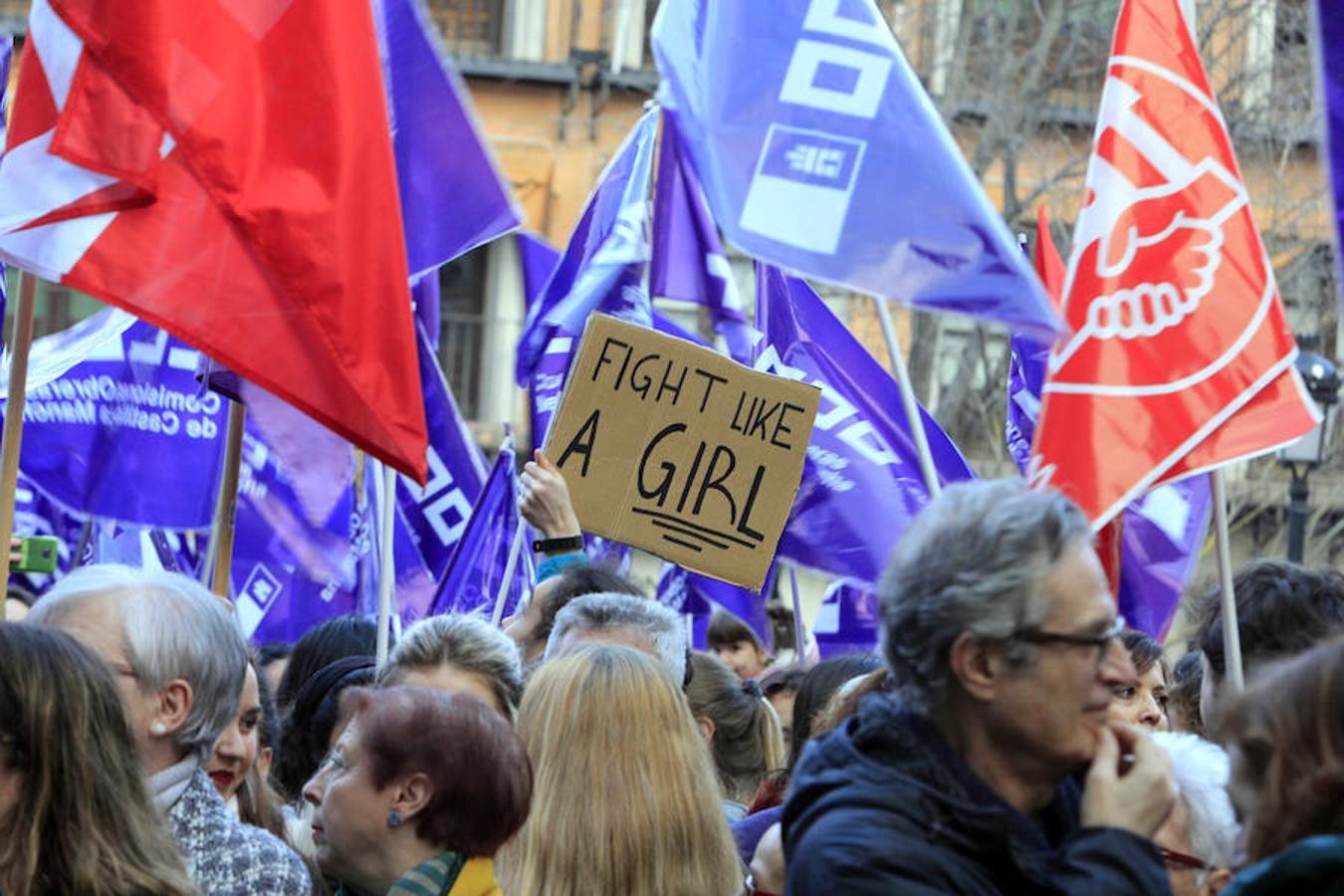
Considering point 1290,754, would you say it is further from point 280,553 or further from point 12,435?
point 280,553

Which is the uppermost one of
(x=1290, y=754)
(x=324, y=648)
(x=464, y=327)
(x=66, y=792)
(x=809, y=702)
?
(x=1290, y=754)

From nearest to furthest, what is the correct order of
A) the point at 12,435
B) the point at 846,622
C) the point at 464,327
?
the point at 12,435 < the point at 846,622 < the point at 464,327

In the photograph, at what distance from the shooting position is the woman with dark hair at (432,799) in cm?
376

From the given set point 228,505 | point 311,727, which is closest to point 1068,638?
point 311,727

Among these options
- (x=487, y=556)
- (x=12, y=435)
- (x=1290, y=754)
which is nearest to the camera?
(x=1290, y=754)

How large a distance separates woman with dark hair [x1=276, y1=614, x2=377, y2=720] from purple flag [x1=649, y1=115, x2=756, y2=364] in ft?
6.19

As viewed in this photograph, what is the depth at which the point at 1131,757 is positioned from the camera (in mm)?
3035

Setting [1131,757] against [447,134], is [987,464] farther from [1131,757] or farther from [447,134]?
[1131,757]

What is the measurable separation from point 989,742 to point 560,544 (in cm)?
286

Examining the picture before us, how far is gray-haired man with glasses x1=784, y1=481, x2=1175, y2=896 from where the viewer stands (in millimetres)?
2879

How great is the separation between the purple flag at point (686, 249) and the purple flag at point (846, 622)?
1179mm

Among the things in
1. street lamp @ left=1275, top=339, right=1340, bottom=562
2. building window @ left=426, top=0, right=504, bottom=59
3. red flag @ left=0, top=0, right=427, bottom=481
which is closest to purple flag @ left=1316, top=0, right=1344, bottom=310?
red flag @ left=0, top=0, right=427, bottom=481

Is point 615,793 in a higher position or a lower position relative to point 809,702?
higher

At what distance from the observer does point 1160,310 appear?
5086mm
